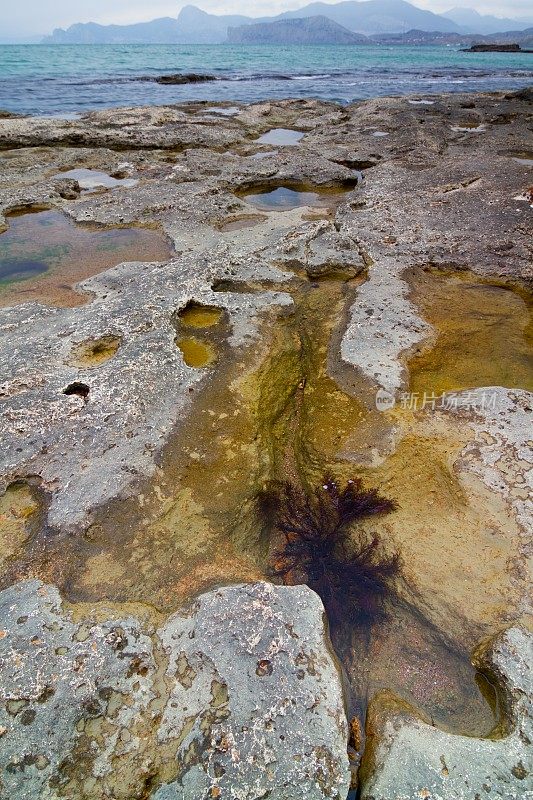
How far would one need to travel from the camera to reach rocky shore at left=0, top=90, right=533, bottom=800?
2.34 meters

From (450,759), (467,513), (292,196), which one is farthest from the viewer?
(292,196)

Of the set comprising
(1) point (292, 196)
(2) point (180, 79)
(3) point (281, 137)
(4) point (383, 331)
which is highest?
(2) point (180, 79)

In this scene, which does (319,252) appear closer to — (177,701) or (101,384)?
(101,384)

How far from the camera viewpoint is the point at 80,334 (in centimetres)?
519

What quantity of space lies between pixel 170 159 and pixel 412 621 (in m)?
12.5

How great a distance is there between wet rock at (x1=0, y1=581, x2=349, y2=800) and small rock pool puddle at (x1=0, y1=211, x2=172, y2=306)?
4.80 metres

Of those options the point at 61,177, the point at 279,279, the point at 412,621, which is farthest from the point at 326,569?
the point at 61,177

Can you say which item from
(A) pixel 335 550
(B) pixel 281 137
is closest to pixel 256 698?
(A) pixel 335 550

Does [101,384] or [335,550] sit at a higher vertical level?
[101,384]

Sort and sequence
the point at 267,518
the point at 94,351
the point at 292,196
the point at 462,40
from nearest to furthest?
the point at 267,518, the point at 94,351, the point at 292,196, the point at 462,40

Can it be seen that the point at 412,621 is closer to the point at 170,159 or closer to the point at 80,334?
the point at 80,334

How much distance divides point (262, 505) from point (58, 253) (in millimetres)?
6238

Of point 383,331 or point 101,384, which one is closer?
point 101,384

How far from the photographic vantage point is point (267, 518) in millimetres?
3830
